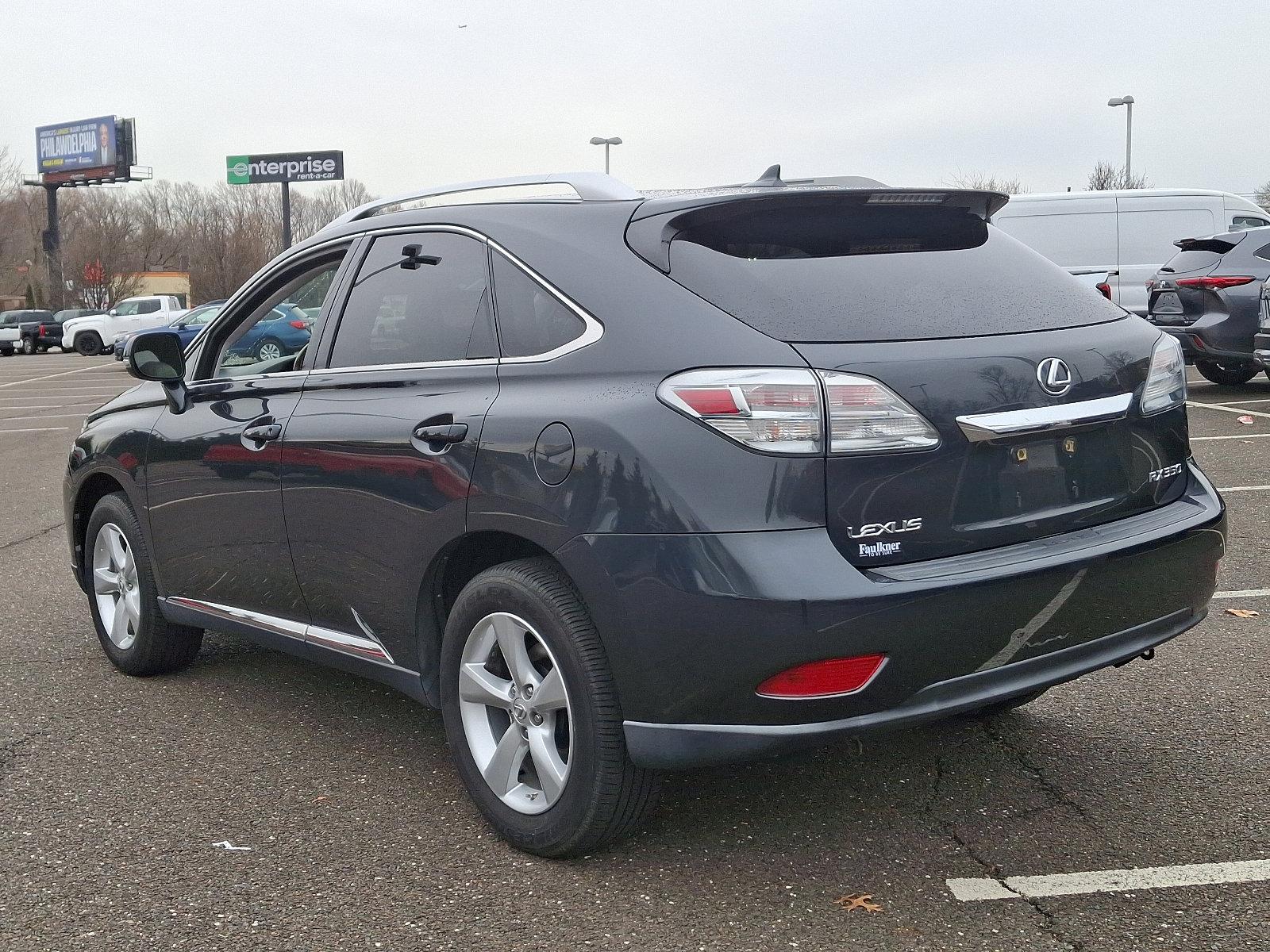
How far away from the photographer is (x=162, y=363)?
4.61m

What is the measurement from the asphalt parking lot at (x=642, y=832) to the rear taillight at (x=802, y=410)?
42.0 inches

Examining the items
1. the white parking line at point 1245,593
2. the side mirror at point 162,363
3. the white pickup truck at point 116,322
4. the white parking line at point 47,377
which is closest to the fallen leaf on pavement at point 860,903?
the side mirror at point 162,363

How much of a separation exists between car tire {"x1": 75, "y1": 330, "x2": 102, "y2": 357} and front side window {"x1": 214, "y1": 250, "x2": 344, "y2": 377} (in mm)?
39274

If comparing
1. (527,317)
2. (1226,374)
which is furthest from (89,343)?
(527,317)

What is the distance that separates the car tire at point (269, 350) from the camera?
4.32 m

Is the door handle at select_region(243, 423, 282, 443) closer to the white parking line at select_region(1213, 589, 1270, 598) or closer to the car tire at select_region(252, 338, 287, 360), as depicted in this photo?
the car tire at select_region(252, 338, 287, 360)

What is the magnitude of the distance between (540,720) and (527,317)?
1.01 meters

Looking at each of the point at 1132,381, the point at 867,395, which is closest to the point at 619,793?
the point at 867,395

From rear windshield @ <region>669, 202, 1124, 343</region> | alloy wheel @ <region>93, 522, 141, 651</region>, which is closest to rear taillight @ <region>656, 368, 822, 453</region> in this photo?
rear windshield @ <region>669, 202, 1124, 343</region>

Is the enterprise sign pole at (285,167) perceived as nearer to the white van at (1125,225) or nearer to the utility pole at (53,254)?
the utility pole at (53,254)

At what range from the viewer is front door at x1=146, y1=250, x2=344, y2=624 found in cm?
411

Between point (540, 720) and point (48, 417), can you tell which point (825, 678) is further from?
point (48, 417)

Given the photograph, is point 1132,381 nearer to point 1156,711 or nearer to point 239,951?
point 1156,711

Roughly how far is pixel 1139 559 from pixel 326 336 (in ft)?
7.89
